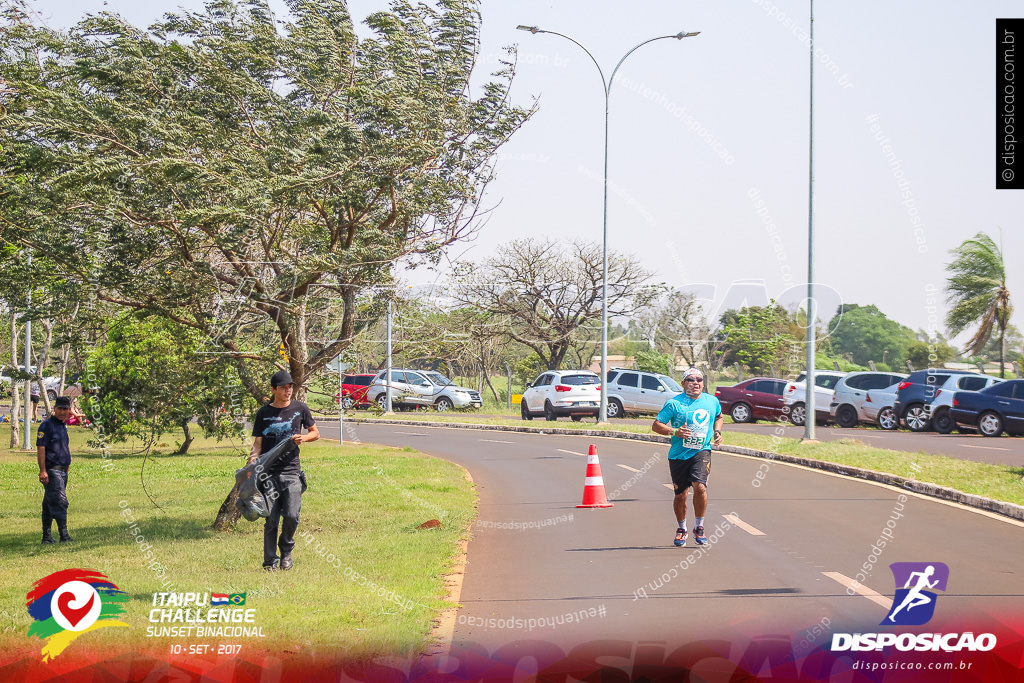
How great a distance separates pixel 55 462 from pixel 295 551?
129 inches

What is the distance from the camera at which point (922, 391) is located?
2728cm

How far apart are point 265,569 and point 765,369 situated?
155 ft

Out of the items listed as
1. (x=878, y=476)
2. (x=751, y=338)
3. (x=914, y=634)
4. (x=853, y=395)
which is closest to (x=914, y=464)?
(x=878, y=476)

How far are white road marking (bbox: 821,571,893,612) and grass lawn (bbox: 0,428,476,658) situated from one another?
3228 millimetres

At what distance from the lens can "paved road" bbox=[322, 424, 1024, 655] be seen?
654 centimetres

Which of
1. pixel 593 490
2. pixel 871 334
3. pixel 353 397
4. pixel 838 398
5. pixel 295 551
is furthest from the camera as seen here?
pixel 871 334

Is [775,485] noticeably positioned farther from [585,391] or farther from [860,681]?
[585,391]

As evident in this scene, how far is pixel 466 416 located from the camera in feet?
126

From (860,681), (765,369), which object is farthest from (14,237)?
(765,369)

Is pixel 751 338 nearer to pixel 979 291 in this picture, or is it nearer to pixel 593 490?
pixel 979 291

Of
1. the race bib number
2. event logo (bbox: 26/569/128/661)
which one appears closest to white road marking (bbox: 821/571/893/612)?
the race bib number

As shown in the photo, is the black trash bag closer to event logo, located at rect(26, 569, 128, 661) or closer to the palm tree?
event logo, located at rect(26, 569, 128, 661)

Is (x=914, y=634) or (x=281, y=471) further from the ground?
(x=281, y=471)

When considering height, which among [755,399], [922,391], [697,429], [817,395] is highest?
[697,429]
